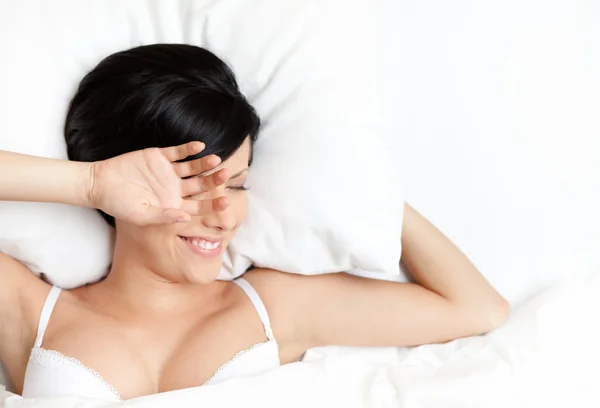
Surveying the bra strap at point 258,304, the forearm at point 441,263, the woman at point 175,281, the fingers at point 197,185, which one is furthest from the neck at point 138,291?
the forearm at point 441,263

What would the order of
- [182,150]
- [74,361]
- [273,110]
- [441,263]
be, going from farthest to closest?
[441,263] → [273,110] → [74,361] → [182,150]

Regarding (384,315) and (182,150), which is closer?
(182,150)

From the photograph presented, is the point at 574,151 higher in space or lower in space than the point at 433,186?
higher

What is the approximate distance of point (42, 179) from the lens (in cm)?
136

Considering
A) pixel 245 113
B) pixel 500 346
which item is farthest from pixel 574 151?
pixel 245 113

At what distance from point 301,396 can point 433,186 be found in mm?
602

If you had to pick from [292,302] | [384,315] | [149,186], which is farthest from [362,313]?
[149,186]

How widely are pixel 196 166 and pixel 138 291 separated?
1.15ft

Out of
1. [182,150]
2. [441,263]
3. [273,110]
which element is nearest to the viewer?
[182,150]

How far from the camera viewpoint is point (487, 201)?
1.72m

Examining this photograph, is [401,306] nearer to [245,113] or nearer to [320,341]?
[320,341]

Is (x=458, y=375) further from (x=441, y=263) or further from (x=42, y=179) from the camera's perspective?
(x=42, y=179)

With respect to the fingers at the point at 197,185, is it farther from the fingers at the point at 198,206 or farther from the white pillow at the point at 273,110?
the white pillow at the point at 273,110

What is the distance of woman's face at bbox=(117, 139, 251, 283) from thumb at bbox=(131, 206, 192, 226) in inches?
1.9
